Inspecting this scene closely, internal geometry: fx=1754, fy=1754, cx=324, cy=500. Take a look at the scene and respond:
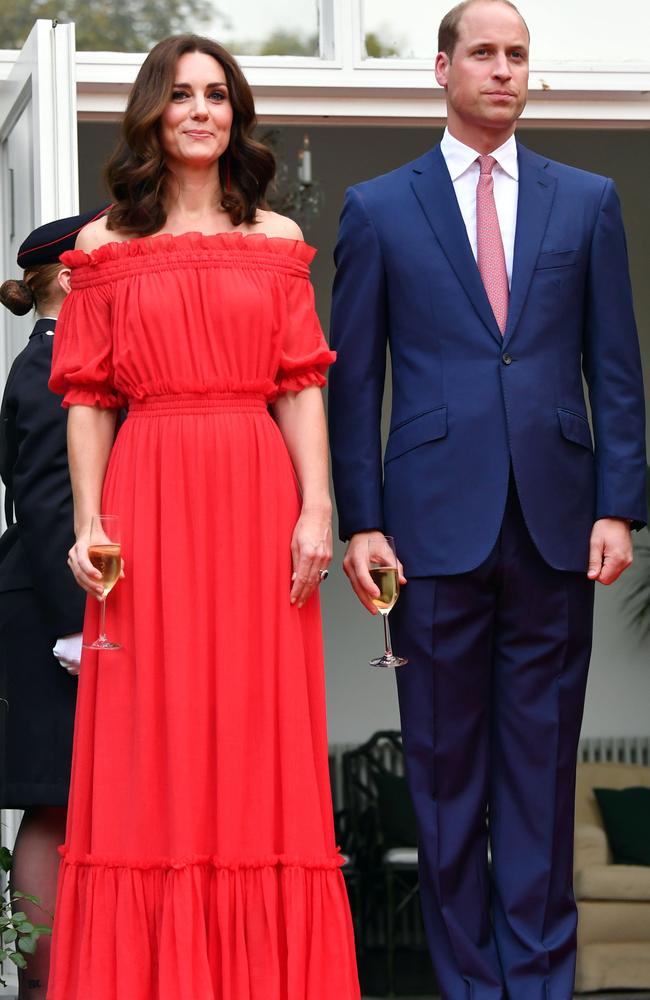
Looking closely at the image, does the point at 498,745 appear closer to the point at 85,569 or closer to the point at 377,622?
the point at 85,569

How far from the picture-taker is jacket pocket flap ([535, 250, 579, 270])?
342 cm

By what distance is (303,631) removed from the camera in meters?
3.31

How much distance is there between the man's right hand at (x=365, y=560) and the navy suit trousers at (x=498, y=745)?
0.11 metres

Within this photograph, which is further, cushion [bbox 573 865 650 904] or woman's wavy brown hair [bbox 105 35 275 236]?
cushion [bbox 573 865 650 904]

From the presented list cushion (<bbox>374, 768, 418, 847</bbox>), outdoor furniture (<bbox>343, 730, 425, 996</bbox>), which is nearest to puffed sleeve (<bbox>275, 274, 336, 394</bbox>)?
outdoor furniture (<bbox>343, 730, 425, 996</bbox>)

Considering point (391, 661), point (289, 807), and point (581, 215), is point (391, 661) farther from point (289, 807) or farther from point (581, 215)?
point (581, 215)

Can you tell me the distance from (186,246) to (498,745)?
114 cm

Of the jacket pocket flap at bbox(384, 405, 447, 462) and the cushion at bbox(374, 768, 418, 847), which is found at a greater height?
the jacket pocket flap at bbox(384, 405, 447, 462)

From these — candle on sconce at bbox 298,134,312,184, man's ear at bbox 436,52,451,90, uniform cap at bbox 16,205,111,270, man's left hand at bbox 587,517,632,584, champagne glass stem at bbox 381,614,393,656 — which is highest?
candle on sconce at bbox 298,134,312,184

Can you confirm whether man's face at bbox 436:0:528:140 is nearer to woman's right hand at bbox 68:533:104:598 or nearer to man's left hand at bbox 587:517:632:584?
man's left hand at bbox 587:517:632:584

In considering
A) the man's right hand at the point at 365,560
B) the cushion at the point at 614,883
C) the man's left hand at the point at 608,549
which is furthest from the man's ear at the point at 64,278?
the cushion at the point at 614,883

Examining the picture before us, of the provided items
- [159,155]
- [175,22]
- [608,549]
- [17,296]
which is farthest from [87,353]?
[175,22]

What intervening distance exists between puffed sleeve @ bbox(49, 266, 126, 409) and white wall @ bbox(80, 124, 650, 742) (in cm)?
546

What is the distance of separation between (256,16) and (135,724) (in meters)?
2.41
